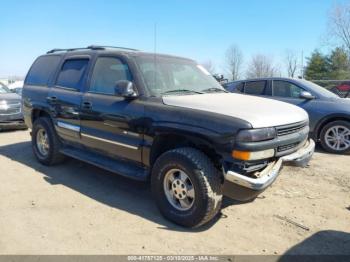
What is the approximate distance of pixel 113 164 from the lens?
15.1 ft

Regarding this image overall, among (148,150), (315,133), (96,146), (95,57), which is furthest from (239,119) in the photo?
(315,133)

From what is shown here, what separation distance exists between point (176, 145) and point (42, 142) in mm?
3184

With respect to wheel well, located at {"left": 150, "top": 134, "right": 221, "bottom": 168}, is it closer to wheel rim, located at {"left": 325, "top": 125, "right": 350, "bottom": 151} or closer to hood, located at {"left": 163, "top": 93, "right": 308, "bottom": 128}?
hood, located at {"left": 163, "top": 93, "right": 308, "bottom": 128}

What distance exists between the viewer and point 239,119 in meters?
3.38

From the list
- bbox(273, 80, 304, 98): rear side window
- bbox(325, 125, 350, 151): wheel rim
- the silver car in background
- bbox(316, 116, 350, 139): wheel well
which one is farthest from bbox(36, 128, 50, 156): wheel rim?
bbox(325, 125, 350, 151): wheel rim

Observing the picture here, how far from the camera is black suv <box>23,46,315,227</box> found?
3.42 metres

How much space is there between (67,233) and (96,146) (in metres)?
1.54

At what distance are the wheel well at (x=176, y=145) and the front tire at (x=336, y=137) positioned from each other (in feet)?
14.2

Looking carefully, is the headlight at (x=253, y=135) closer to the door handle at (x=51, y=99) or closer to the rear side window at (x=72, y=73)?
the rear side window at (x=72, y=73)

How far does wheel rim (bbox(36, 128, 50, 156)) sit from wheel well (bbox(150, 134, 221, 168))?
2710mm

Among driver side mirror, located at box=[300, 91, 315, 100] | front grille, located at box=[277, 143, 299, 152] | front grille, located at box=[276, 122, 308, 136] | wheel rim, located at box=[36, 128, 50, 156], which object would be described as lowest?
wheel rim, located at box=[36, 128, 50, 156]

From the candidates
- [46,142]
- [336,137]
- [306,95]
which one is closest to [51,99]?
[46,142]

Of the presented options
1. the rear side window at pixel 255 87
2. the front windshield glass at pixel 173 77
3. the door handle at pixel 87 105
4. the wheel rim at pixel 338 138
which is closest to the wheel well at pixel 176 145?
the front windshield glass at pixel 173 77

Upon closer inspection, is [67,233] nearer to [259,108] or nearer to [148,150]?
[148,150]
